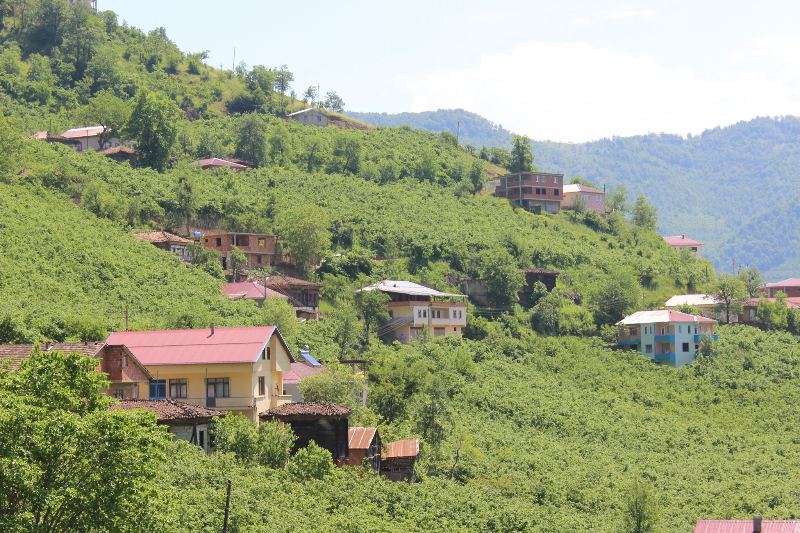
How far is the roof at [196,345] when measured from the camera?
1607 inches

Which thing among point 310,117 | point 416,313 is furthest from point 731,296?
point 310,117

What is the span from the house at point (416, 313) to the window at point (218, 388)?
31.1 m

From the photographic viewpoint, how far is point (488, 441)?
54625mm

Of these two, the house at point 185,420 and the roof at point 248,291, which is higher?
the roof at point 248,291

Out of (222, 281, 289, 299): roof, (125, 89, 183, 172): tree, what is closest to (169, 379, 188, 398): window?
(222, 281, 289, 299): roof

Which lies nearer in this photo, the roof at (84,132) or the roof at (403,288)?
the roof at (403,288)

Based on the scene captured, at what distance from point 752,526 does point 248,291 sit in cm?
4171

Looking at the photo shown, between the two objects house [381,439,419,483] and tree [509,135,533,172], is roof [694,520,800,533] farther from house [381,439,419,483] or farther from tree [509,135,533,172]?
tree [509,135,533,172]

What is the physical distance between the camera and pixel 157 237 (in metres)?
72.9

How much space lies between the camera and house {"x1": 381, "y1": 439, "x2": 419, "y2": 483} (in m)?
43.5

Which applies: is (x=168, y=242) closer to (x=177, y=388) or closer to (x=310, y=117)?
(x=177, y=388)

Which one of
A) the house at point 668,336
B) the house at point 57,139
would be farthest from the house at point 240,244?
the house at point 668,336

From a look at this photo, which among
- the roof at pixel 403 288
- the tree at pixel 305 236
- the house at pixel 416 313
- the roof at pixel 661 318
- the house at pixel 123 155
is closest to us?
the house at pixel 416 313

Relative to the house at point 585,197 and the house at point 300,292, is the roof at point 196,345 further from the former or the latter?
the house at point 585,197
